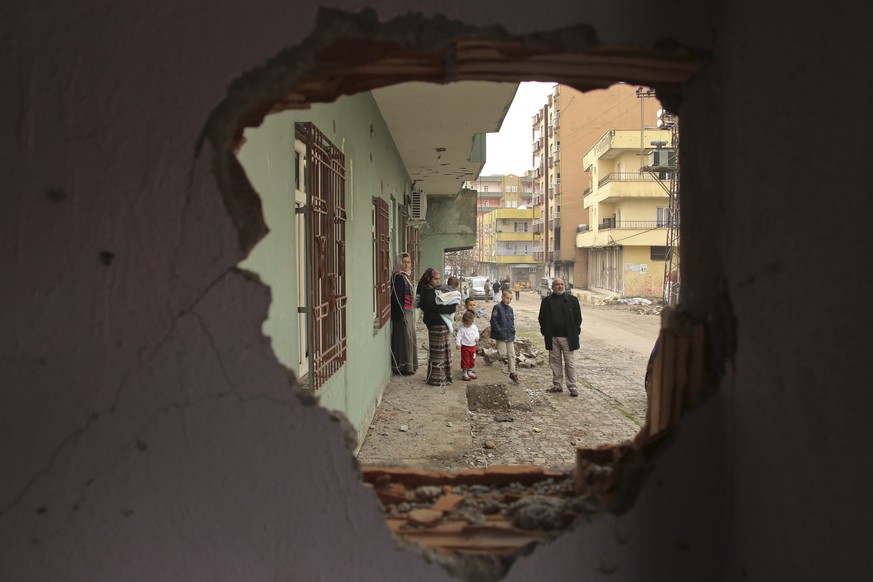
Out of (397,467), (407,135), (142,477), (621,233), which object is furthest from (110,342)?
(621,233)

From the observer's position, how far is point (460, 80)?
5.94 ft

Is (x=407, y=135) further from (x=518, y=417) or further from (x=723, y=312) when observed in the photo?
(x=723, y=312)

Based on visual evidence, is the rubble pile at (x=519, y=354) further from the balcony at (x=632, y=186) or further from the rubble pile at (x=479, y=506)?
the balcony at (x=632, y=186)

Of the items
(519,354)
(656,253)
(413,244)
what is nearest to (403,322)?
(519,354)

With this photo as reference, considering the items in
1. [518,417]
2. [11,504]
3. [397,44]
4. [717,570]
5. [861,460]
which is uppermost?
[397,44]

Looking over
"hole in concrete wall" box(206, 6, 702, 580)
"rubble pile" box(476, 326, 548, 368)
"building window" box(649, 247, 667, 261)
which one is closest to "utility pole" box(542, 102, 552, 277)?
"building window" box(649, 247, 667, 261)

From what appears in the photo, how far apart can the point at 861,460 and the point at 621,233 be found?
38.4m

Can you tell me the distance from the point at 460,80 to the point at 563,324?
7.26 meters

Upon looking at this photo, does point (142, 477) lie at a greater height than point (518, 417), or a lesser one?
greater

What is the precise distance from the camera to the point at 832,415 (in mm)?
1318

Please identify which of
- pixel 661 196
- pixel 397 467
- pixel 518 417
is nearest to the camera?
pixel 397 467

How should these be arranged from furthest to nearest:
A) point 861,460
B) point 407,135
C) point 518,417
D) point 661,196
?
1. point 661,196
2. point 407,135
3. point 518,417
4. point 861,460

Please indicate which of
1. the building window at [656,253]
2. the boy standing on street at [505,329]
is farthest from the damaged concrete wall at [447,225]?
the building window at [656,253]

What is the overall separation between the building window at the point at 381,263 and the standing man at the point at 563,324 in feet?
7.73
